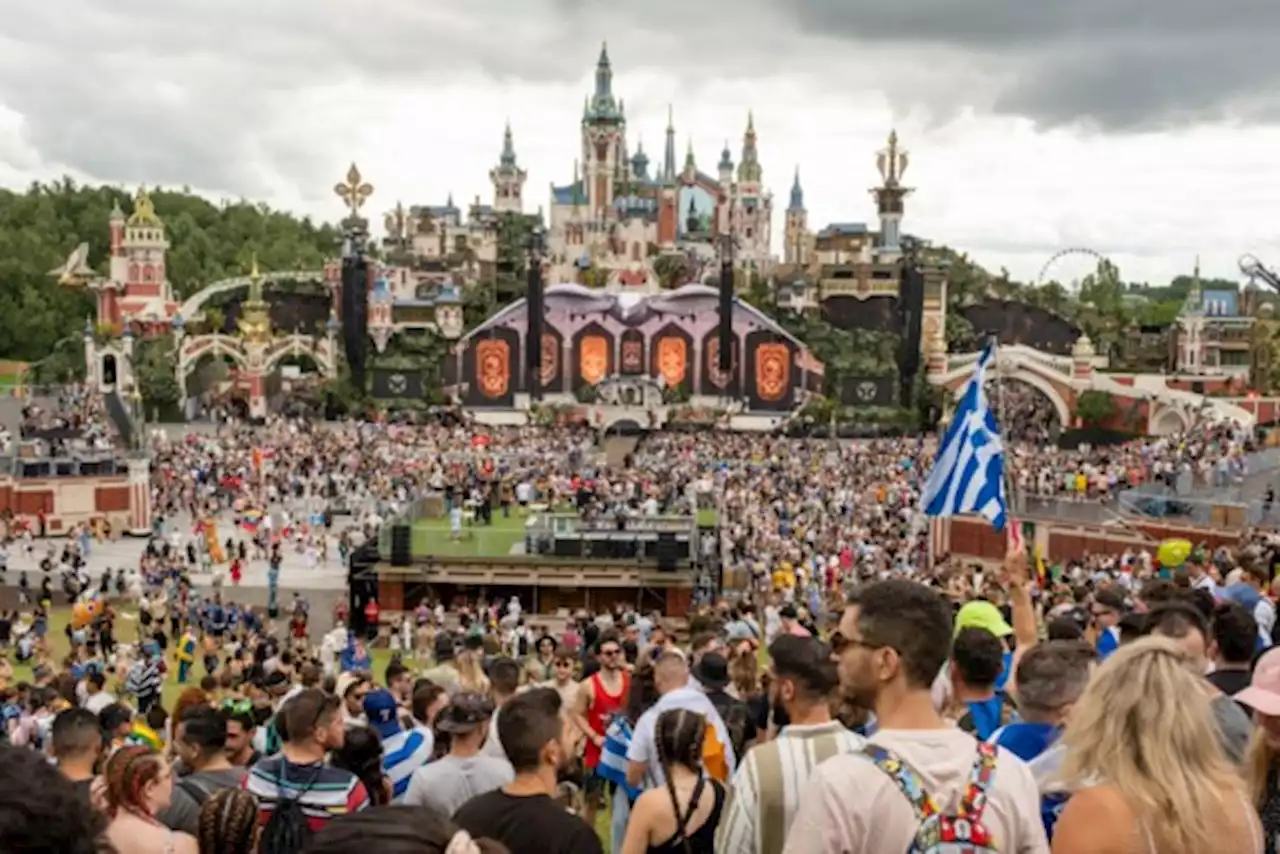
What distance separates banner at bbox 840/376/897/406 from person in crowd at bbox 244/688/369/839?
182ft

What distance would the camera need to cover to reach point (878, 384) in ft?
197

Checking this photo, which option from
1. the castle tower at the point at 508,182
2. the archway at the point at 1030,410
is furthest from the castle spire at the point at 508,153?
the archway at the point at 1030,410

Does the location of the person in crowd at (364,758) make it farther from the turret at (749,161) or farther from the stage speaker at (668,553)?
the turret at (749,161)

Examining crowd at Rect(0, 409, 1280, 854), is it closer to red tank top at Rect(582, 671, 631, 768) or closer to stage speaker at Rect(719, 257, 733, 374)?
red tank top at Rect(582, 671, 631, 768)

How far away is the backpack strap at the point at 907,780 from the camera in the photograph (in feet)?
10.5

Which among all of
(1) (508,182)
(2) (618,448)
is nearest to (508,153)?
(1) (508,182)

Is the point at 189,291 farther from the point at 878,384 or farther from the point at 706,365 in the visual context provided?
the point at 878,384

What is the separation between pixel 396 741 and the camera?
645cm

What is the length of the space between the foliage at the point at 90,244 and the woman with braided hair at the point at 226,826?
228 ft

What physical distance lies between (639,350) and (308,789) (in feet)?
193

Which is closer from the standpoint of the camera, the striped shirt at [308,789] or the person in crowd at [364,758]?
the striped shirt at [308,789]

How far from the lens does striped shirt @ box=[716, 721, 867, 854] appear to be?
13.0ft

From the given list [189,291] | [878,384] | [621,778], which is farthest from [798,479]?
[189,291]

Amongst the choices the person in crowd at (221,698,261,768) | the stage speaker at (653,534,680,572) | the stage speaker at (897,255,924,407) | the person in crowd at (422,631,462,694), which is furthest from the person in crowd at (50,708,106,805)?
the stage speaker at (897,255,924,407)
